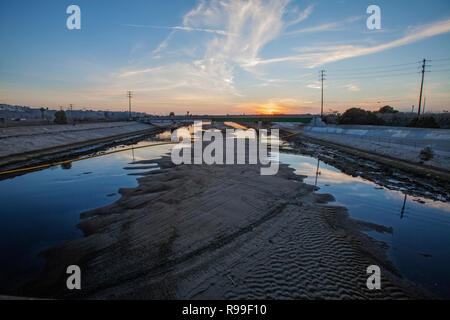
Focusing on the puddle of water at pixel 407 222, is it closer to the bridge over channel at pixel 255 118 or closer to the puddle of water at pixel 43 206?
the puddle of water at pixel 43 206

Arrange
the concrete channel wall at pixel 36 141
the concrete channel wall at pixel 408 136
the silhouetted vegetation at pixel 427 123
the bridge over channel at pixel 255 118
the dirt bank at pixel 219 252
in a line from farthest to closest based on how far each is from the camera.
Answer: the bridge over channel at pixel 255 118 < the silhouetted vegetation at pixel 427 123 < the concrete channel wall at pixel 408 136 < the concrete channel wall at pixel 36 141 < the dirt bank at pixel 219 252

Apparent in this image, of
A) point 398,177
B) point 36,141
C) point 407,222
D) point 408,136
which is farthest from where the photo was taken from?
point 408,136

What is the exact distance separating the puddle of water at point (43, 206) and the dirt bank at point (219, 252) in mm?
758

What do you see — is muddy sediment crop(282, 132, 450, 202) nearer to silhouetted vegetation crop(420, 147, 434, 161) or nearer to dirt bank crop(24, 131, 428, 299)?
silhouetted vegetation crop(420, 147, 434, 161)

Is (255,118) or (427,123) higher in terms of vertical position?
(255,118)

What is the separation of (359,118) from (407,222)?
50771mm

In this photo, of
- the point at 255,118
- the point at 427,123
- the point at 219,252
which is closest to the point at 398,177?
the point at 219,252

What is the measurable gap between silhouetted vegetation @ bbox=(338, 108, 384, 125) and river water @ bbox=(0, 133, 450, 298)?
1568 inches

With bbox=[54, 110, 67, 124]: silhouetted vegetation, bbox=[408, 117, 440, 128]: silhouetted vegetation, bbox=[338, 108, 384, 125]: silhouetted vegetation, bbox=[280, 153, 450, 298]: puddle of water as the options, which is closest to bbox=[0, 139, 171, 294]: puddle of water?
bbox=[280, 153, 450, 298]: puddle of water

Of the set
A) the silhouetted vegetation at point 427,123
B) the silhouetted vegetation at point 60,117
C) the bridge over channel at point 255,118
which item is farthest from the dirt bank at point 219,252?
the bridge over channel at point 255,118

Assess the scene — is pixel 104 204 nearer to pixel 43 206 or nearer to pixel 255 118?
pixel 43 206

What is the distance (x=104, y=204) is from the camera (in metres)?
12.5

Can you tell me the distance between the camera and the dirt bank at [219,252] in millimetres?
5949
